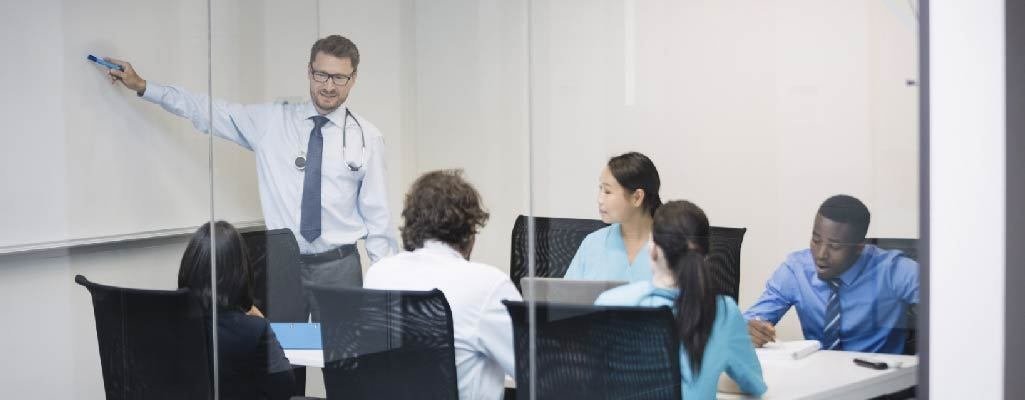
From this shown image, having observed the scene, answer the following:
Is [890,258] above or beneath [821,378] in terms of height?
above

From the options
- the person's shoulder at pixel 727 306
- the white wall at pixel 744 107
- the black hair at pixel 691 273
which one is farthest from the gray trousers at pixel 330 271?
the person's shoulder at pixel 727 306

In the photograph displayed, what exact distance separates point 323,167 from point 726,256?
4.61 ft

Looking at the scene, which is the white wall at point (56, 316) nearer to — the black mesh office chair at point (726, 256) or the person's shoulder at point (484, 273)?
the person's shoulder at point (484, 273)

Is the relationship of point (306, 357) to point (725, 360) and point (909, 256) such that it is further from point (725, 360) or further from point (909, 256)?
point (909, 256)

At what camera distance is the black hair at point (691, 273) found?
304 centimetres

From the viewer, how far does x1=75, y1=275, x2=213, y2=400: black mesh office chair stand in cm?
398

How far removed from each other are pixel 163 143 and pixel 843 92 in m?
2.33

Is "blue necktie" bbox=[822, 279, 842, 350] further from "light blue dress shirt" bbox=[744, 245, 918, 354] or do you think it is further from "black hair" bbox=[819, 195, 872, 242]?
"black hair" bbox=[819, 195, 872, 242]

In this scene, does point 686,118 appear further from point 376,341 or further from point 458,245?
point 376,341

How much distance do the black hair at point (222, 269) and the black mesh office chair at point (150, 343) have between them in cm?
6

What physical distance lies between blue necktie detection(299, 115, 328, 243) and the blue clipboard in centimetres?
28

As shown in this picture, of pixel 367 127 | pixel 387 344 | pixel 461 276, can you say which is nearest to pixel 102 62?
pixel 367 127

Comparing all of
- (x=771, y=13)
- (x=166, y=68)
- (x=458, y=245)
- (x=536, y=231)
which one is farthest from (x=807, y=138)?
(x=166, y=68)

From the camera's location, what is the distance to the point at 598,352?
3.17 meters
